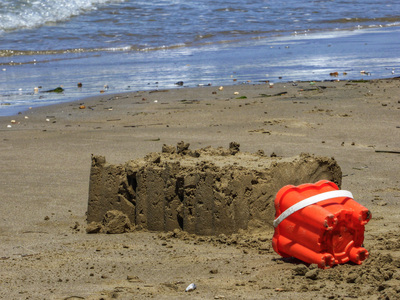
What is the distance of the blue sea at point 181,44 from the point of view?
12039mm

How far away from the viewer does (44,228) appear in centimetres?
460

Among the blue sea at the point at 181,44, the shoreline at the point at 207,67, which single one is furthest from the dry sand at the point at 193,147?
the blue sea at the point at 181,44

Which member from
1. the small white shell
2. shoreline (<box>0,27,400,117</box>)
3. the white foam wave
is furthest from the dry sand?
→ the white foam wave

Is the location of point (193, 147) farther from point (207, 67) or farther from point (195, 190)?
point (207, 67)

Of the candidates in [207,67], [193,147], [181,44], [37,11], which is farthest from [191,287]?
[37,11]

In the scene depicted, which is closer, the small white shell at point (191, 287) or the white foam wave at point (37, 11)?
the small white shell at point (191, 287)

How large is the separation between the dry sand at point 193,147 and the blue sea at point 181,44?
170 cm

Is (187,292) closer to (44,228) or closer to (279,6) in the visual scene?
(44,228)

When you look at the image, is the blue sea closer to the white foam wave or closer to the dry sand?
the white foam wave

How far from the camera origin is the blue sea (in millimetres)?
12039

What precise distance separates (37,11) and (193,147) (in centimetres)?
1894

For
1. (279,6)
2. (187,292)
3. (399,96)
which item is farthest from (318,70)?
(279,6)

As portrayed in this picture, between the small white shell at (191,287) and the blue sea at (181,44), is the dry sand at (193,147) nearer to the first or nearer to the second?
the small white shell at (191,287)

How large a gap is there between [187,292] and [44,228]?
1.79m
